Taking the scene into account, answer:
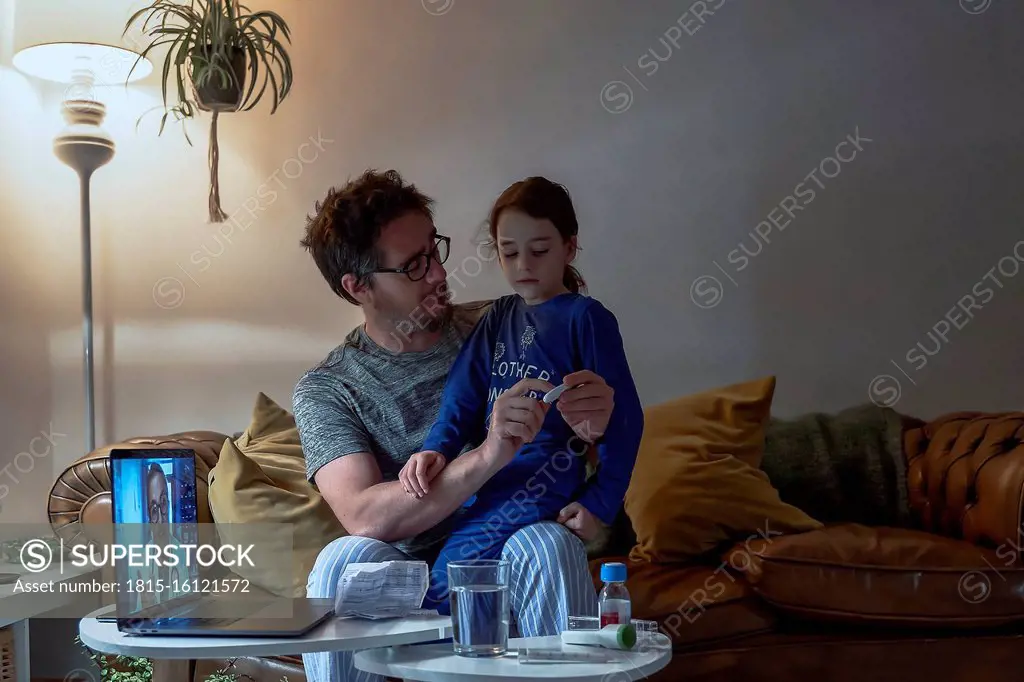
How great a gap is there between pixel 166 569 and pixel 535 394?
599 mm

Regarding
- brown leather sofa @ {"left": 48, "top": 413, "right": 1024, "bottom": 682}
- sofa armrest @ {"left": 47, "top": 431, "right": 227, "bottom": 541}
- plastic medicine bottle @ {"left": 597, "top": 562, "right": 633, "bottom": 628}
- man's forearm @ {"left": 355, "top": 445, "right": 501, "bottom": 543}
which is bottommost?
brown leather sofa @ {"left": 48, "top": 413, "right": 1024, "bottom": 682}

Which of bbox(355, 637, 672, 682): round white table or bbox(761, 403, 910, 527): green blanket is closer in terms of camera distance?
bbox(355, 637, 672, 682): round white table

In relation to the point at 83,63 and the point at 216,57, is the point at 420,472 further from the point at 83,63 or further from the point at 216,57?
the point at 83,63

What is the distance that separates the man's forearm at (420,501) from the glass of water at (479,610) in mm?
283

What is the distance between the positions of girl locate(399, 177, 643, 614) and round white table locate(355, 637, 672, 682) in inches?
11.6

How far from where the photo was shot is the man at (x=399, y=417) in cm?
147

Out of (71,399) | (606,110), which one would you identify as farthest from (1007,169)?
(71,399)

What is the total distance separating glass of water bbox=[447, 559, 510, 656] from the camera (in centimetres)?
124

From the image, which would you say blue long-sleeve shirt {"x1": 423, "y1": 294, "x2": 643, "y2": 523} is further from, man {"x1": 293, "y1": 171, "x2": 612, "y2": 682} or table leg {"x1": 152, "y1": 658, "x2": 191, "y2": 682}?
table leg {"x1": 152, "y1": 658, "x2": 191, "y2": 682}

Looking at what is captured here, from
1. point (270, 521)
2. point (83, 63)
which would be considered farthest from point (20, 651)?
point (83, 63)

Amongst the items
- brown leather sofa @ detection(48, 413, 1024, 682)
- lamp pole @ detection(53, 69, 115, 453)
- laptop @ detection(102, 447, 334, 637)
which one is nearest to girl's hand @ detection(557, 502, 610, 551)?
laptop @ detection(102, 447, 334, 637)

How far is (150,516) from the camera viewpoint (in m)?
1.31

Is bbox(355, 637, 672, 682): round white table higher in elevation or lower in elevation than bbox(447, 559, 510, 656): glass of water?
lower

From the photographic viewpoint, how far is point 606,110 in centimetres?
281
